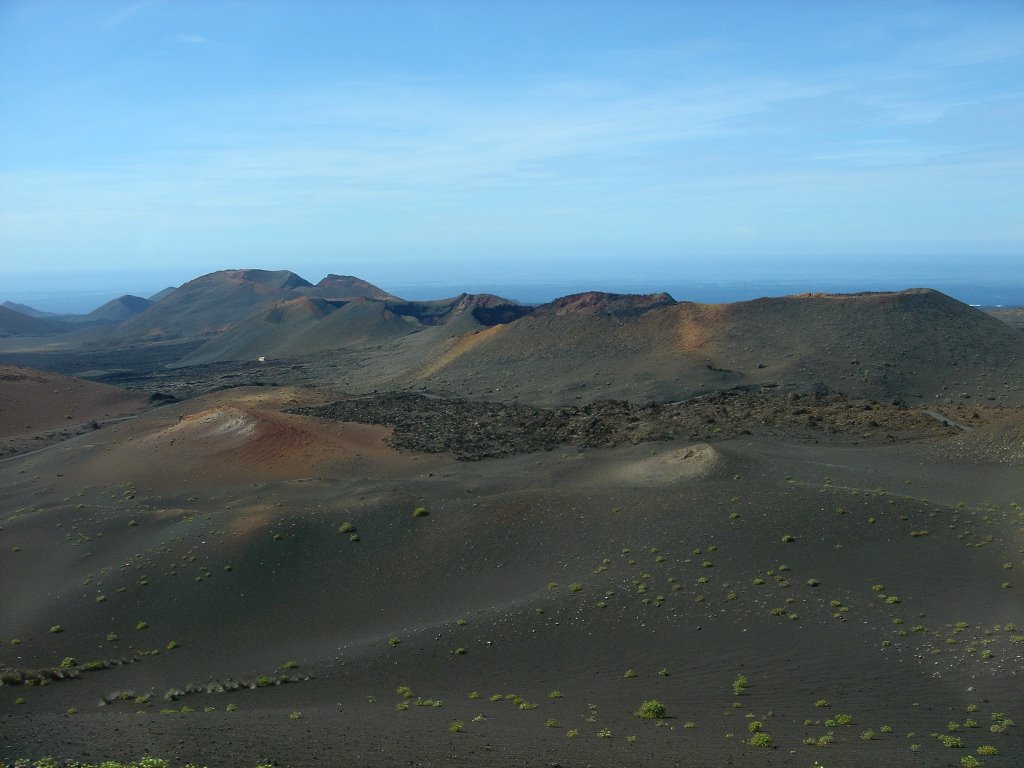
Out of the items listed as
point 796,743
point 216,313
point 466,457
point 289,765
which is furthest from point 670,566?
point 216,313

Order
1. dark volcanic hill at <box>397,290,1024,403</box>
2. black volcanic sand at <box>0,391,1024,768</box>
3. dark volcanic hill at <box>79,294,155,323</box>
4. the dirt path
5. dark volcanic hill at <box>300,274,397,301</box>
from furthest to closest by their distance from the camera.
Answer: dark volcanic hill at <box>79,294,155,323</box> < dark volcanic hill at <box>300,274,397,301</box> < dark volcanic hill at <box>397,290,1024,403</box> < the dirt path < black volcanic sand at <box>0,391,1024,768</box>

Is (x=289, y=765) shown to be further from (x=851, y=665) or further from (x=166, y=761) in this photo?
(x=851, y=665)

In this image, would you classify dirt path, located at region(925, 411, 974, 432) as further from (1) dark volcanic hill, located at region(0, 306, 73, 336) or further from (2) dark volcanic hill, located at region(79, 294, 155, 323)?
(2) dark volcanic hill, located at region(79, 294, 155, 323)

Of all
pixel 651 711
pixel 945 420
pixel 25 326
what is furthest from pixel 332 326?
pixel 651 711

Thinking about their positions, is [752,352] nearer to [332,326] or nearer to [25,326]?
[332,326]

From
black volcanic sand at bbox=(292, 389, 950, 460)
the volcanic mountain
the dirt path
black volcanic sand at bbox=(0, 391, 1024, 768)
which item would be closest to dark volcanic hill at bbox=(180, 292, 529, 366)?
black volcanic sand at bbox=(292, 389, 950, 460)

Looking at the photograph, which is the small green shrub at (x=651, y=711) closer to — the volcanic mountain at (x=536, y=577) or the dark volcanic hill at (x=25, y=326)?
the volcanic mountain at (x=536, y=577)

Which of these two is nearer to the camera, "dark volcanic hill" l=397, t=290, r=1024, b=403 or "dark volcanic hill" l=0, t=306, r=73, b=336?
"dark volcanic hill" l=397, t=290, r=1024, b=403

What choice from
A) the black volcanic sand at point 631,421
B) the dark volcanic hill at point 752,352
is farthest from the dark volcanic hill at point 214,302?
the black volcanic sand at point 631,421
